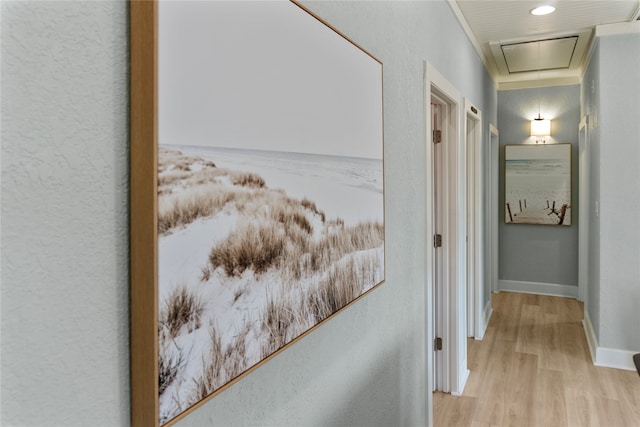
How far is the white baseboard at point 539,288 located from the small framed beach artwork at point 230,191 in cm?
517

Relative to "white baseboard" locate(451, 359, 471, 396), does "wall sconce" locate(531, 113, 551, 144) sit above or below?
above

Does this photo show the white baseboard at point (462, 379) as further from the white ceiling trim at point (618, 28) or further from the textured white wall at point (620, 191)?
the white ceiling trim at point (618, 28)

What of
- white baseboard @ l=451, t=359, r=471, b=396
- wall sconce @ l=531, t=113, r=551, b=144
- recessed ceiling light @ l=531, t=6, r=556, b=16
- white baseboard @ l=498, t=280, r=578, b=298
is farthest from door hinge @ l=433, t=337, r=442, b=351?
wall sconce @ l=531, t=113, r=551, b=144

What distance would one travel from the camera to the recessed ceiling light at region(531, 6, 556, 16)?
3156 mm

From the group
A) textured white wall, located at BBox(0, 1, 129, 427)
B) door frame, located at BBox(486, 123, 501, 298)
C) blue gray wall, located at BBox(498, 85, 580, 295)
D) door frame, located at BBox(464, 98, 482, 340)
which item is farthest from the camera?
blue gray wall, located at BBox(498, 85, 580, 295)

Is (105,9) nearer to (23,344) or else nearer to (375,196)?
(23,344)

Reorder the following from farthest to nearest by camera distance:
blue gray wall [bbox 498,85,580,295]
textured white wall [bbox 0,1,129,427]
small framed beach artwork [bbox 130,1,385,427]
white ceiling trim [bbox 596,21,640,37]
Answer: blue gray wall [bbox 498,85,580,295] < white ceiling trim [bbox 596,21,640,37] < small framed beach artwork [bbox 130,1,385,427] < textured white wall [bbox 0,1,129,427]

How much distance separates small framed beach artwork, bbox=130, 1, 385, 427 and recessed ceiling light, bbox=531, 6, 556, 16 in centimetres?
256

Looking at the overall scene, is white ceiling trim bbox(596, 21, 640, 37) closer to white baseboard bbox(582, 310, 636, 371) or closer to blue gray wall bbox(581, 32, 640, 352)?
blue gray wall bbox(581, 32, 640, 352)

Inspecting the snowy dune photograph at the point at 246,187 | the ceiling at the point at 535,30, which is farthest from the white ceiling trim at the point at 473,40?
the snowy dune photograph at the point at 246,187

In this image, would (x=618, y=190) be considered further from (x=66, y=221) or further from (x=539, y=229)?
(x=66, y=221)

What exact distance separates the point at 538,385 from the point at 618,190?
1.63 metres

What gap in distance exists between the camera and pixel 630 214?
3482 millimetres

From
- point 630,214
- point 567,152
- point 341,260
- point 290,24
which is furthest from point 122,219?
point 567,152
